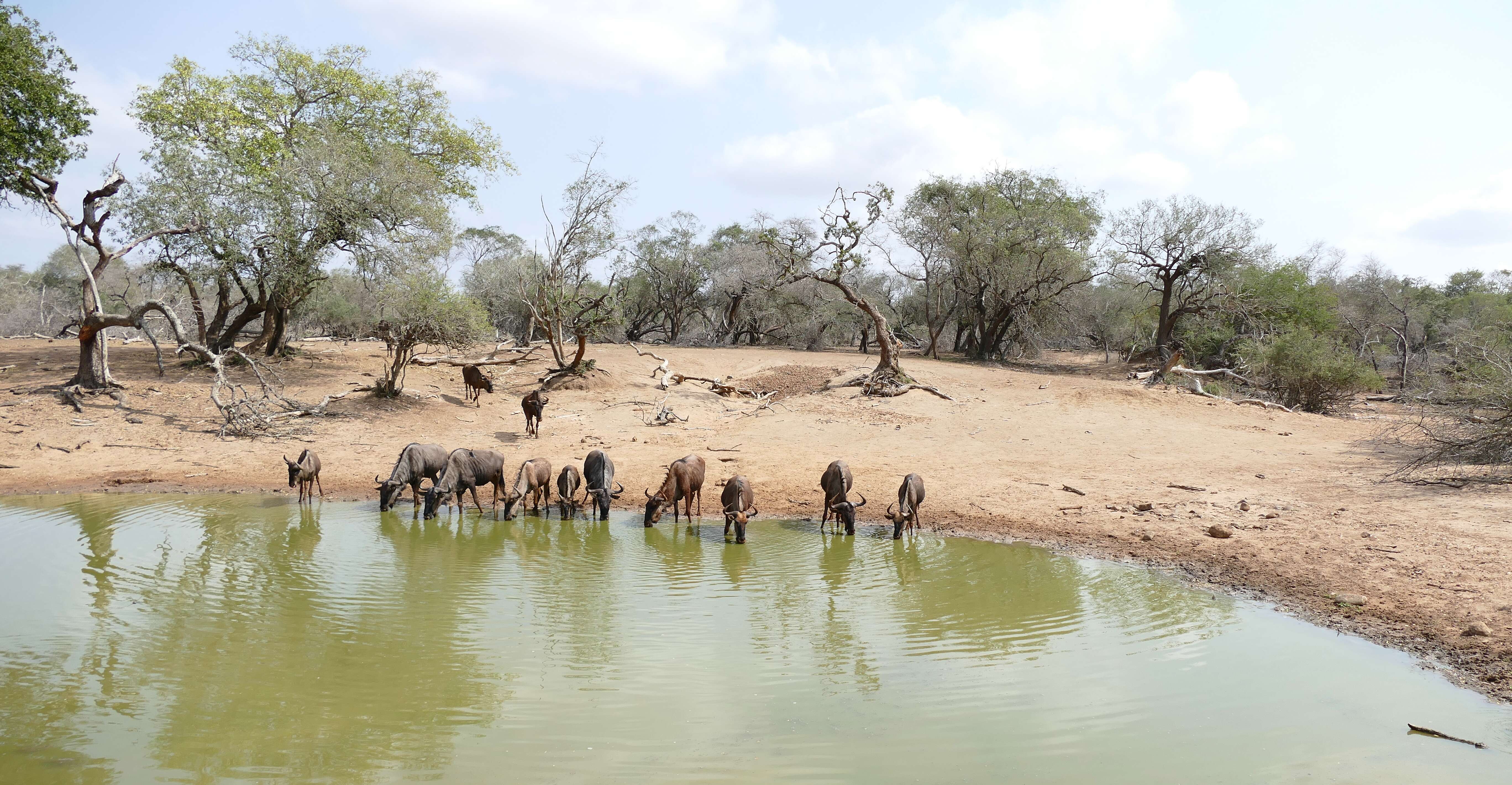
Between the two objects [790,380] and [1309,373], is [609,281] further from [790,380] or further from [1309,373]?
[1309,373]

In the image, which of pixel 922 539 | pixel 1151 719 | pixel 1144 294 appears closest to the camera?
pixel 1151 719

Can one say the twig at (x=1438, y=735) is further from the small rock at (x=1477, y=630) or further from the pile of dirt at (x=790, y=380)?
the pile of dirt at (x=790, y=380)

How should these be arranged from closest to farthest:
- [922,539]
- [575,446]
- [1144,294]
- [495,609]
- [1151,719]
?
1. [1151,719]
2. [495,609]
3. [922,539]
4. [575,446]
5. [1144,294]

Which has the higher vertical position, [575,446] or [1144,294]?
[1144,294]

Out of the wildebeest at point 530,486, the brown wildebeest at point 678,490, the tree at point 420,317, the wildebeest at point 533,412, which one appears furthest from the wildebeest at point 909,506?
the tree at point 420,317

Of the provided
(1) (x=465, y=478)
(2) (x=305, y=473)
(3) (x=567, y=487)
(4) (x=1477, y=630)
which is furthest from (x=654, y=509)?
(4) (x=1477, y=630)

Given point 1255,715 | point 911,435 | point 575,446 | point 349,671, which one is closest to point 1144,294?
point 911,435

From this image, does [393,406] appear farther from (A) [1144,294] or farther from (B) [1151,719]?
(A) [1144,294]

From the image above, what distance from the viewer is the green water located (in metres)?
5.27

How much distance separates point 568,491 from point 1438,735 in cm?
1095

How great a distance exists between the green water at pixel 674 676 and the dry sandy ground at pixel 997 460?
142cm

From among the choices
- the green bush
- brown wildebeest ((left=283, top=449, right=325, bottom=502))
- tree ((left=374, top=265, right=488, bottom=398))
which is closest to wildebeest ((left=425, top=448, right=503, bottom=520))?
brown wildebeest ((left=283, top=449, right=325, bottom=502))

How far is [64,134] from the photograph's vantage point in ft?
Result: 62.4

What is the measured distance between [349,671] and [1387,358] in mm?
51029
